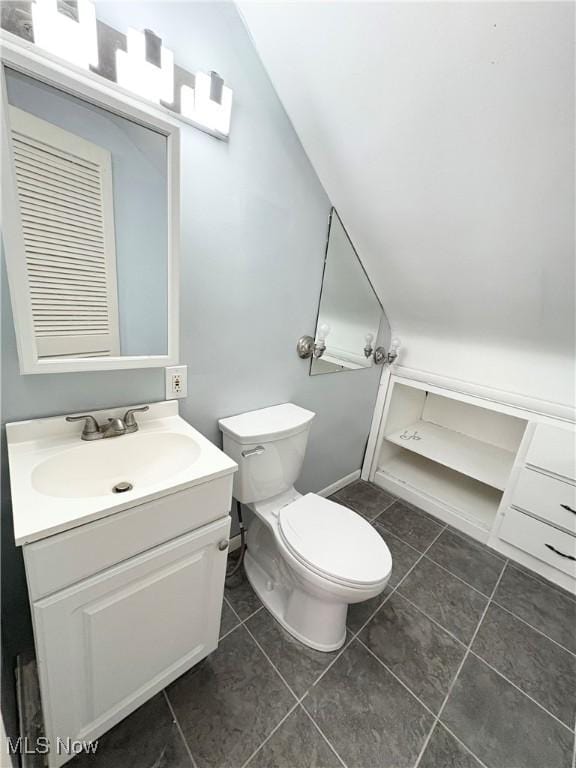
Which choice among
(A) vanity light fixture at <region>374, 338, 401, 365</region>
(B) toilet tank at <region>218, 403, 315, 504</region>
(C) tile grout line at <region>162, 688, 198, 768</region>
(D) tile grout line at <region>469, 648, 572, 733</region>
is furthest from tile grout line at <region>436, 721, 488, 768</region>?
(A) vanity light fixture at <region>374, 338, 401, 365</region>

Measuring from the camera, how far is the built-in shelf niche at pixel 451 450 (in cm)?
197

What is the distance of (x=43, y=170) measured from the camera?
0.76 metres

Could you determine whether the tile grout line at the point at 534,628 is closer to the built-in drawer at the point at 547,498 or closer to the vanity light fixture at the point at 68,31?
the built-in drawer at the point at 547,498

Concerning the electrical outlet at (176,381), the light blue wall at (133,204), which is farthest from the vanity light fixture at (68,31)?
the electrical outlet at (176,381)

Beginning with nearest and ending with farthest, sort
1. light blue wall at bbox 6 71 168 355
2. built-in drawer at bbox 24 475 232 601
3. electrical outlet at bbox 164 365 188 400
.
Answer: built-in drawer at bbox 24 475 232 601, light blue wall at bbox 6 71 168 355, electrical outlet at bbox 164 365 188 400

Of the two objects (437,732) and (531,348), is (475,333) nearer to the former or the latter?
(531,348)

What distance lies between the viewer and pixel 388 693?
1.07 metres

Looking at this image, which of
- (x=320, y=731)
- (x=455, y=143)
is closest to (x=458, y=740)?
(x=320, y=731)

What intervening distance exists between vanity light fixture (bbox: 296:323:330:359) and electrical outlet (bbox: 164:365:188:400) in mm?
609

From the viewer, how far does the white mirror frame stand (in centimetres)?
68

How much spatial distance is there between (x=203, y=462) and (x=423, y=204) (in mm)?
1287

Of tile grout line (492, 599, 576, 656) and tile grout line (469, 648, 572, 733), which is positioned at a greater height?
tile grout line (492, 599, 576, 656)

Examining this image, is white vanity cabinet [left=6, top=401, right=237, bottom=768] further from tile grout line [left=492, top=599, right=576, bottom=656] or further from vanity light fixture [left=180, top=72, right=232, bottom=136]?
tile grout line [left=492, top=599, right=576, bottom=656]

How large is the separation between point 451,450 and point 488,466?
24 cm
